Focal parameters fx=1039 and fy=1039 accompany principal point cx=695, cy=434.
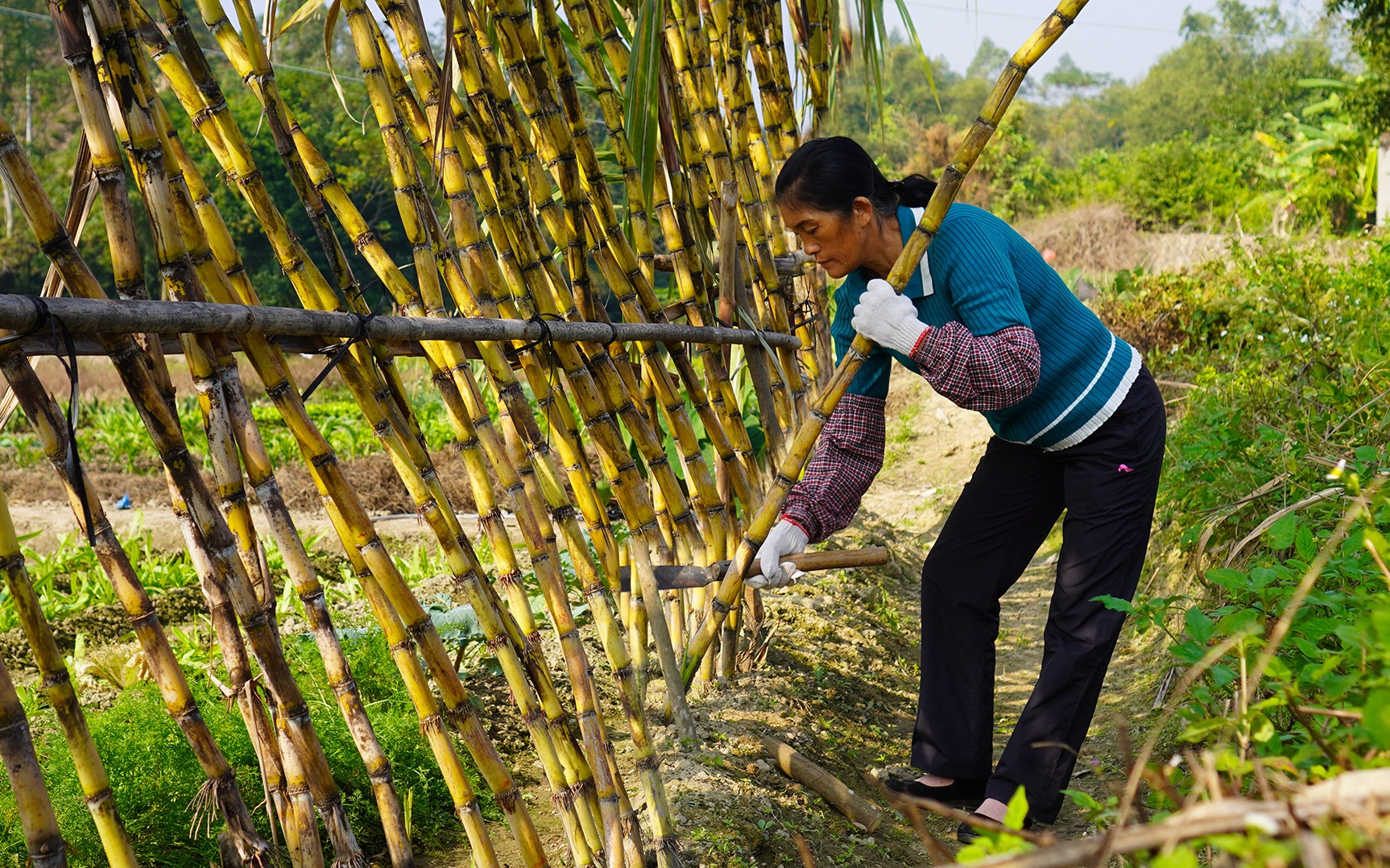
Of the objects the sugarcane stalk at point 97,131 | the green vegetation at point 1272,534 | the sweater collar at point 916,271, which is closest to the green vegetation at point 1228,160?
the sweater collar at point 916,271

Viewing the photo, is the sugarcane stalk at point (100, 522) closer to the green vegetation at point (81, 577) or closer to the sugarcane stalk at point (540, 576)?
the sugarcane stalk at point (540, 576)

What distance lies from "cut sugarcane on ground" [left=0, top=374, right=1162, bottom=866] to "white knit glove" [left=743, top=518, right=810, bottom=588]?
1.50 feet

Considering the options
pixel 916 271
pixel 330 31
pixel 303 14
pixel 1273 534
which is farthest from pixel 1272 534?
pixel 303 14

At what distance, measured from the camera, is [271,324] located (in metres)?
1.43

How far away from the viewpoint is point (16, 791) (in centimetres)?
114

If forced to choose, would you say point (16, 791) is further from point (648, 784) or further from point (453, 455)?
point (453, 455)

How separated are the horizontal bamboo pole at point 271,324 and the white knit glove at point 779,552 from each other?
531 mm

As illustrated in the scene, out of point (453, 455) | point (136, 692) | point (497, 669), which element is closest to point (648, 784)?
Result: point (497, 669)

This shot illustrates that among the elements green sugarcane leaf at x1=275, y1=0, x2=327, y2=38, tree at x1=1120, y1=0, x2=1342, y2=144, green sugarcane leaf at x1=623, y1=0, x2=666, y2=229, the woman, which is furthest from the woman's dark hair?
tree at x1=1120, y1=0, x2=1342, y2=144

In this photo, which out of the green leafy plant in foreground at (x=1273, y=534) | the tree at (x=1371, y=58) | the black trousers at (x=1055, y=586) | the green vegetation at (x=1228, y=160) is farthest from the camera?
the green vegetation at (x=1228, y=160)

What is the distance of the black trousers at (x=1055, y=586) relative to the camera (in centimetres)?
222

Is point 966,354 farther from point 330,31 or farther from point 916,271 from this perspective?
point 330,31

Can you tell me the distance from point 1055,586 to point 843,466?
550mm

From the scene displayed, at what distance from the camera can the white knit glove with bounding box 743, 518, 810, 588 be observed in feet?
7.44
